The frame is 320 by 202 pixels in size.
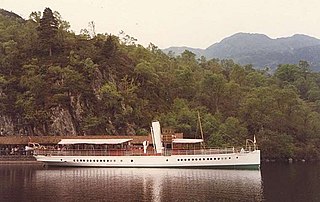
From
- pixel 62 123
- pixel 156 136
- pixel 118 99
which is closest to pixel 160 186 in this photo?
pixel 156 136

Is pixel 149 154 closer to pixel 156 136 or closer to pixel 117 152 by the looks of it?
pixel 156 136

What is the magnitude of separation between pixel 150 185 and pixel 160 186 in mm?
1101

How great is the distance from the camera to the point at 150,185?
41.4m

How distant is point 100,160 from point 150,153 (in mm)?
6982

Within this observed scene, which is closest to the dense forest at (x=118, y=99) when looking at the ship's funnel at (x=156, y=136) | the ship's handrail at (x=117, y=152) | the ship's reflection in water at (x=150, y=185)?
the ship's handrail at (x=117, y=152)

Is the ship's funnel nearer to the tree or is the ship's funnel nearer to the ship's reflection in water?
the ship's reflection in water

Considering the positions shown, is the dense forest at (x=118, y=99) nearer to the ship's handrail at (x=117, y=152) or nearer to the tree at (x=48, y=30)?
the tree at (x=48, y=30)

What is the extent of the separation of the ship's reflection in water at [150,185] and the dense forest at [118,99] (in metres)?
21.3

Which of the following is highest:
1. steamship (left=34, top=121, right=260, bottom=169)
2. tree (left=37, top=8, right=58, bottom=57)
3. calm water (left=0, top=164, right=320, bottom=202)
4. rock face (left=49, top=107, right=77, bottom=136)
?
tree (left=37, top=8, right=58, bottom=57)

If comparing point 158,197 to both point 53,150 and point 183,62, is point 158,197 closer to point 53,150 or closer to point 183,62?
point 53,150

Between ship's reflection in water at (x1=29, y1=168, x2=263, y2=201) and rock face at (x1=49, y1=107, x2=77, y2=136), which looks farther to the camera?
rock face at (x1=49, y1=107, x2=77, y2=136)

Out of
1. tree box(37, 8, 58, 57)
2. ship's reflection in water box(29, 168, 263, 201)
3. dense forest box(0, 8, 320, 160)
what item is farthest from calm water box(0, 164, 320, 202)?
tree box(37, 8, 58, 57)

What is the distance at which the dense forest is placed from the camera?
73812mm

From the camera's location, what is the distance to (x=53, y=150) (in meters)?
63.9
